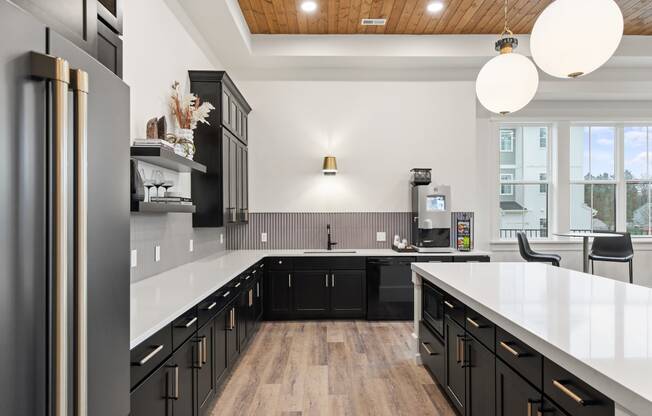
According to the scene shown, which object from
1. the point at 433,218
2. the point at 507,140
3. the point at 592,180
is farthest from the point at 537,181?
the point at 433,218

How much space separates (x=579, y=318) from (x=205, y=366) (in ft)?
6.68

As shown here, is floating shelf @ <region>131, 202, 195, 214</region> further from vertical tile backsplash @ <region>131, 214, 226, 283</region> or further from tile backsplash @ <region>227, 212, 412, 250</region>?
tile backsplash @ <region>227, 212, 412, 250</region>

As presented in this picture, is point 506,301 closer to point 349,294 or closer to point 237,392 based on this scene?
point 237,392

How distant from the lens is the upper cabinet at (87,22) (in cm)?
112

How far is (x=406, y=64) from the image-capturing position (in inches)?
213

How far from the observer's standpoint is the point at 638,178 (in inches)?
259

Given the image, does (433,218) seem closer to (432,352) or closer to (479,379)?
(432,352)

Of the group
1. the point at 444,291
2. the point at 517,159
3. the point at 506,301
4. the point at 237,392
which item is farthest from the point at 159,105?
the point at 517,159

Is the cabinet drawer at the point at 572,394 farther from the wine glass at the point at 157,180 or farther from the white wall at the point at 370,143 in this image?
the white wall at the point at 370,143

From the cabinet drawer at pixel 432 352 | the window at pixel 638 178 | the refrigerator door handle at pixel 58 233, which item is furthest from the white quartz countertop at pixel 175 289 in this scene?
the window at pixel 638 178

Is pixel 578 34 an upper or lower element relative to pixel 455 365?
upper

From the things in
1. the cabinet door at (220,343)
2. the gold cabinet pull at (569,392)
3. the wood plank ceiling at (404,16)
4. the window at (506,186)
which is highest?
the wood plank ceiling at (404,16)

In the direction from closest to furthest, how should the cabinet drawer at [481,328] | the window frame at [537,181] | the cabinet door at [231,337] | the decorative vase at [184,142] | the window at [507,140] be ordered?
the cabinet drawer at [481,328] < the cabinet door at [231,337] < the decorative vase at [184,142] < the window frame at [537,181] < the window at [507,140]

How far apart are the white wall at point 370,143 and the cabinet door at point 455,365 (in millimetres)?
3018
